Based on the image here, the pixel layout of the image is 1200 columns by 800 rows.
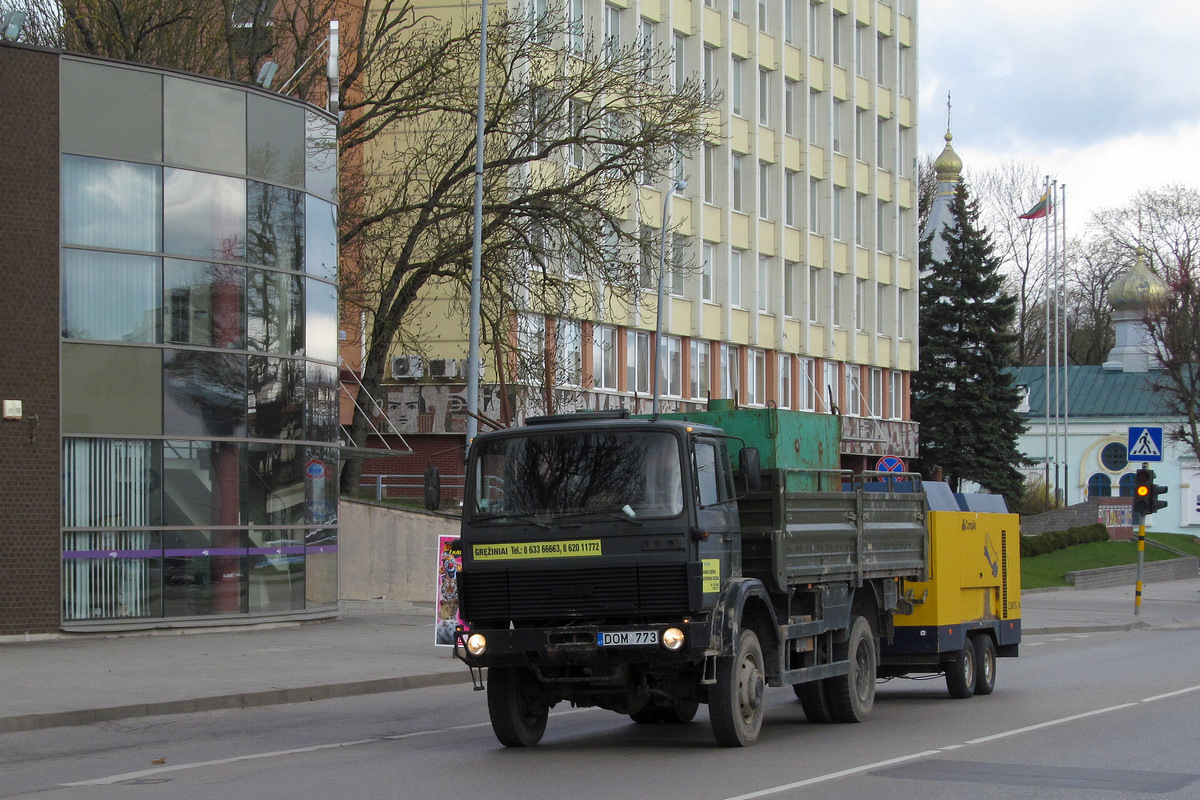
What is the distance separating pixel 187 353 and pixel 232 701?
7889 millimetres

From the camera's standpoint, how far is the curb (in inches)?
517

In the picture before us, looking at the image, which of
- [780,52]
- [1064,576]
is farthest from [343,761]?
[780,52]

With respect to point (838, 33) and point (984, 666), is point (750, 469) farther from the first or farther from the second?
point (838, 33)

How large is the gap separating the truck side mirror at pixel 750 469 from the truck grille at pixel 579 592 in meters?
0.84

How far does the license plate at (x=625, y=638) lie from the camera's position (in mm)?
10641

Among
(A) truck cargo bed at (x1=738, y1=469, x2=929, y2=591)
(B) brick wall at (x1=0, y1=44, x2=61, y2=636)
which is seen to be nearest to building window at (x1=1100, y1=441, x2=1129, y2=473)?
(B) brick wall at (x1=0, y1=44, x2=61, y2=636)

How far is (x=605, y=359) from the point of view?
4500 centimetres

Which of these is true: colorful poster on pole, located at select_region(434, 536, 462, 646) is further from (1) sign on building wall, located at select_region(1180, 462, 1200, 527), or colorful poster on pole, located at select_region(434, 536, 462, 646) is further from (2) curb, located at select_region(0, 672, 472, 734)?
(1) sign on building wall, located at select_region(1180, 462, 1200, 527)

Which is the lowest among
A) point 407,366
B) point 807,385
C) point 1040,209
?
point 807,385

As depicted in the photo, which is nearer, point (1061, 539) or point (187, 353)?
point (187, 353)

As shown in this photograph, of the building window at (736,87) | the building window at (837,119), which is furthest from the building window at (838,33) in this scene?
the building window at (736,87)

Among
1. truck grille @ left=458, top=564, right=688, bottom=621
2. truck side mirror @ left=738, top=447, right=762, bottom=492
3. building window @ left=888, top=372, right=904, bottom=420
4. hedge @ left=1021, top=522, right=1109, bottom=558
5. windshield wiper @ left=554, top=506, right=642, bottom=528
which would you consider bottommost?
hedge @ left=1021, top=522, right=1109, bottom=558

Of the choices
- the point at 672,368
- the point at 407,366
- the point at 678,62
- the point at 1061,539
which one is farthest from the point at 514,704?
the point at 1061,539

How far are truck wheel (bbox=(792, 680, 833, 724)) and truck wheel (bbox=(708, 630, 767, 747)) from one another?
154cm
